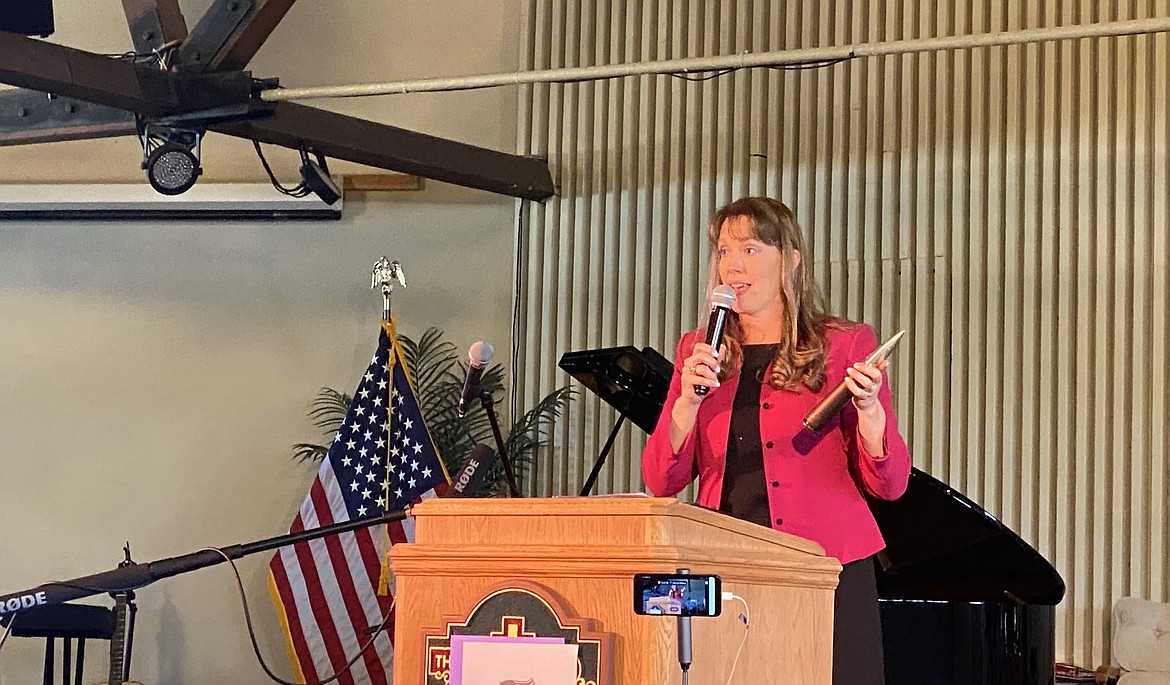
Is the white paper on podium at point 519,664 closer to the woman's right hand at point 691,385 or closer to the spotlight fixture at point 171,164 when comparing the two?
the woman's right hand at point 691,385

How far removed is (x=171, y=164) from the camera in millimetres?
5316

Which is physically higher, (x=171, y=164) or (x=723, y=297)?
(x=171, y=164)

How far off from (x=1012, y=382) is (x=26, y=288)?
4.94 meters

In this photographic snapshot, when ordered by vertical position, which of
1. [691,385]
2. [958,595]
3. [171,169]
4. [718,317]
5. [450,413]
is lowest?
[958,595]

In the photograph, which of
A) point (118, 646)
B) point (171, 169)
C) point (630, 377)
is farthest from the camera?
point (118, 646)

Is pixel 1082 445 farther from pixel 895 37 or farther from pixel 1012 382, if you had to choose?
pixel 895 37

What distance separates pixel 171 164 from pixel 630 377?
195 cm

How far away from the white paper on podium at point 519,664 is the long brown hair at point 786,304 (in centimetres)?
84

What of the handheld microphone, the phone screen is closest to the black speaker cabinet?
the handheld microphone

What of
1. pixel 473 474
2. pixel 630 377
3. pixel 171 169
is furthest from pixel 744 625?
pixel 171 169

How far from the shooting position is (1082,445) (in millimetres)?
5906

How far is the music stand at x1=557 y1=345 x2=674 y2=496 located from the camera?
490cm

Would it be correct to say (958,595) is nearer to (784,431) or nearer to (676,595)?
(784,431)

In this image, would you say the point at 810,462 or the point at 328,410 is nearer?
the point at 810,462
